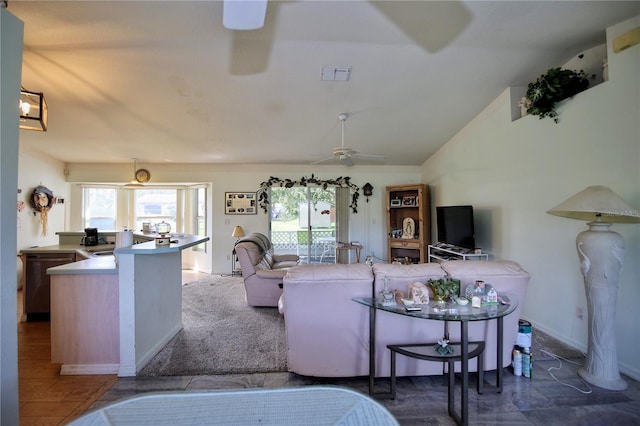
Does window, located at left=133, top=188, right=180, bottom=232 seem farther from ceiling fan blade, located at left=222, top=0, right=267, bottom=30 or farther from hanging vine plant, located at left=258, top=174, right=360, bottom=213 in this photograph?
ceiling fan blade, located at left=222, top=0, right=267, bottom=30

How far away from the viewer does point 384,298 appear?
6.40 ft

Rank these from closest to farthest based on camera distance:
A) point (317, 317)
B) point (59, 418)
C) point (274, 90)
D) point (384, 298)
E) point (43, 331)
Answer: point (59, 418), point (384, 298), point (317, 317), point (43, 331), point (274, 90)

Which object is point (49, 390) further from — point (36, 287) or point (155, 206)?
point (155, 206)

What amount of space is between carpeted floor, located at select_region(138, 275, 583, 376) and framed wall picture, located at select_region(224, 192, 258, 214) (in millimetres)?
2542

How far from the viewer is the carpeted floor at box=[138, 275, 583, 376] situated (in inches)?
93.4

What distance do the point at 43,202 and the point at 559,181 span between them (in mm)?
8059

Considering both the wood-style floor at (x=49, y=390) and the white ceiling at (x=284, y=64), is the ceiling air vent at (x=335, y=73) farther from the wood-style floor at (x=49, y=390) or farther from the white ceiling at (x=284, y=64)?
the wood-style floor at (x=49, y=390)

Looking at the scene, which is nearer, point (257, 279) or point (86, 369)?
point (86, 369)

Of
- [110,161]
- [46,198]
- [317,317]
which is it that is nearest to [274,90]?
[317,317]

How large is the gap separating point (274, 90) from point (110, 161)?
4531mm

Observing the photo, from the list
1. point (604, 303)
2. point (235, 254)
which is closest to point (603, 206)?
point (604, 303)

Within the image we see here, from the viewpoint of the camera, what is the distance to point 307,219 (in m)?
6.52

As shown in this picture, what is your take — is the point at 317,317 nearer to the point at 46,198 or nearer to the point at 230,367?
the point at 230,367

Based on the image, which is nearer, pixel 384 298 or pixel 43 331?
pixel 384 298
